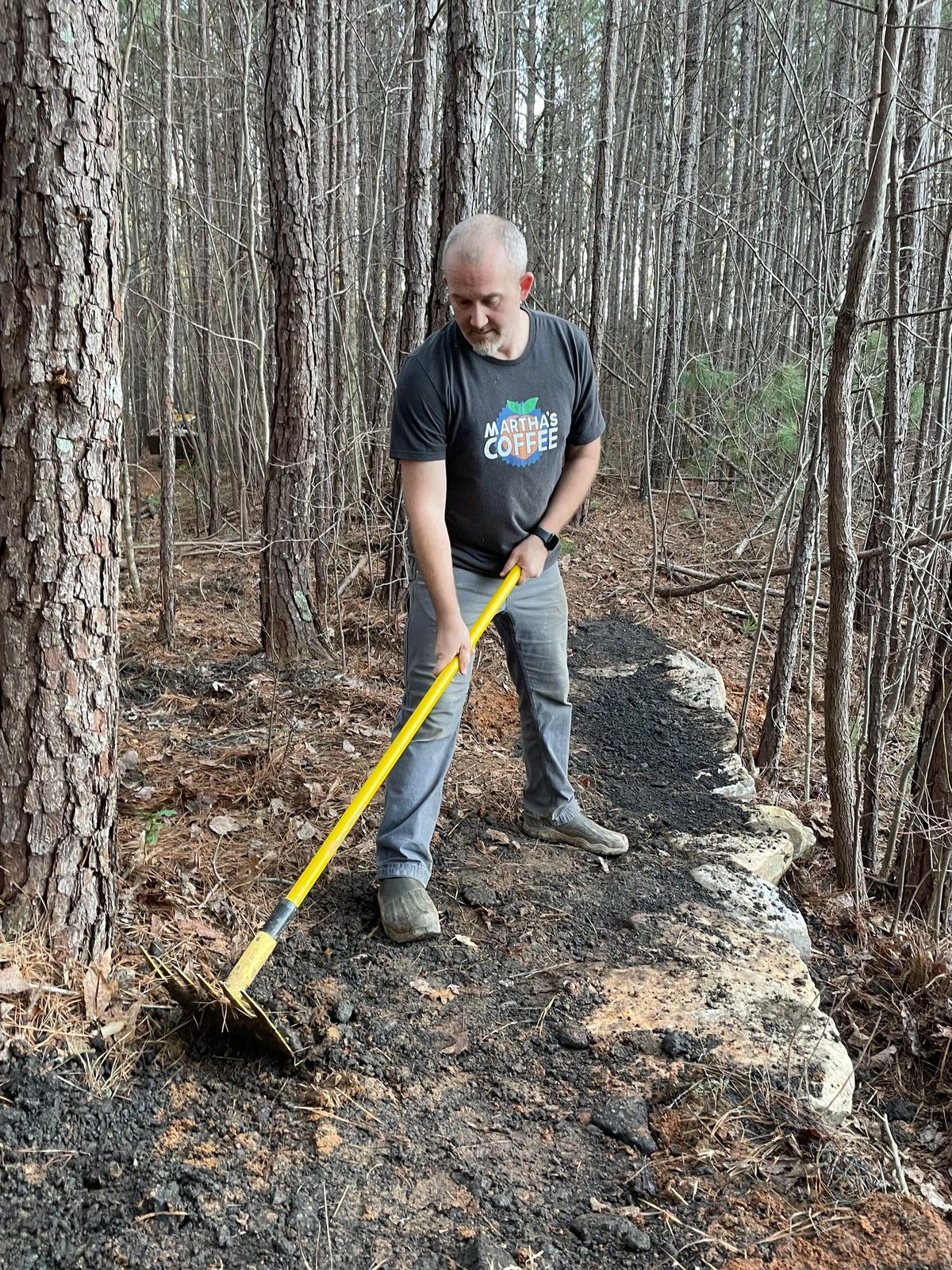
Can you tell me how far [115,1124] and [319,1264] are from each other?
58 centimetres

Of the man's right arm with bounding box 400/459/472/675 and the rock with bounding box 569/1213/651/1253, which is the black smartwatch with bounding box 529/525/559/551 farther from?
the rock with bounding box 569/1213/651/1253

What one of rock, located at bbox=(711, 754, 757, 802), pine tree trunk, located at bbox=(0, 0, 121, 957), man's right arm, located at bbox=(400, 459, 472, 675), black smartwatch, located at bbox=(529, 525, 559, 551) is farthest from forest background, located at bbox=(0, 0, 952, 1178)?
black smartwatch, located at bbox=(529, 525, 559, 551)

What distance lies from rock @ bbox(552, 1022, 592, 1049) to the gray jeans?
0.71 meters

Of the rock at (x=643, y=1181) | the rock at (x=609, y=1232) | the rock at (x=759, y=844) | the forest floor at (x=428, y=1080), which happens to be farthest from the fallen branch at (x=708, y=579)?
the rock at (x=609, y=1232)

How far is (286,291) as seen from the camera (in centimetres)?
540

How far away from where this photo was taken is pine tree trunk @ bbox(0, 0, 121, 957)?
2121 mm

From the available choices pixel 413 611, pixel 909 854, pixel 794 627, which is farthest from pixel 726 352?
pixel 413 611

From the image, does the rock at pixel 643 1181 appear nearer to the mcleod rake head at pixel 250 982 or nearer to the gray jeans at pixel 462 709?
the mcleod rake head at pixel 250 982

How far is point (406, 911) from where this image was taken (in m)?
3.02

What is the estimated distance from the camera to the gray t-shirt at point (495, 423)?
114 inches

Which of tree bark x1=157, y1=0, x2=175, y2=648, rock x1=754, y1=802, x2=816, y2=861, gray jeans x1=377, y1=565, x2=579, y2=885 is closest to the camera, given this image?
gray jeans x1=377, y1=565, x2=579, y2=885

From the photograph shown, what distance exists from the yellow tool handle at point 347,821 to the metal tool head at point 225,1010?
38 mm

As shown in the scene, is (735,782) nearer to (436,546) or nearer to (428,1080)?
(436,546)

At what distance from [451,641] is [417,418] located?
0.70 meters
